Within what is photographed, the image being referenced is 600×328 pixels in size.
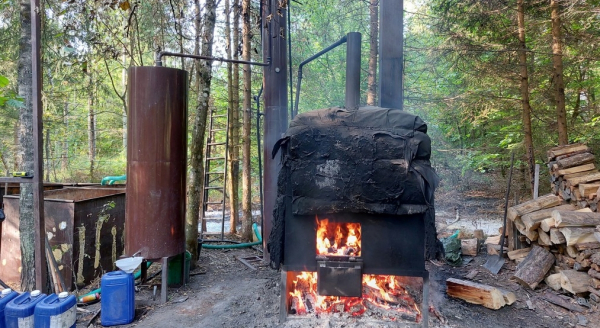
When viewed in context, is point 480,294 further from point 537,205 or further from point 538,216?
point 537,205

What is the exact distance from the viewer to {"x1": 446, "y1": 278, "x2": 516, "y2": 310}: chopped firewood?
11.7 ft

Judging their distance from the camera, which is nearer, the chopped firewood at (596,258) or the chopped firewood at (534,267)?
the chopped firewood at (596,258)

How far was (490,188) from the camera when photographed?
1286cm

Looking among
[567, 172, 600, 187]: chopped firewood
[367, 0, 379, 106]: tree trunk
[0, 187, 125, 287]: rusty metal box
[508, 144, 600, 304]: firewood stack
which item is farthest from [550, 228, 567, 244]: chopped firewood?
[0, 187, 125, 287]: rusty metal box

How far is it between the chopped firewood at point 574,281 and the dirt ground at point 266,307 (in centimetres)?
13

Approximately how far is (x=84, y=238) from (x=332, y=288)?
3.59m

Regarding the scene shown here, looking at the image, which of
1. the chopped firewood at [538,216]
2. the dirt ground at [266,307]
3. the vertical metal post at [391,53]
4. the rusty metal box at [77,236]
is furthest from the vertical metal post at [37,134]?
the chopped firewood at [538,216]

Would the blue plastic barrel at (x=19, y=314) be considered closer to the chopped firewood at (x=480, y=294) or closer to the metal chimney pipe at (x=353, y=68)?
the metal chimney pipe at (x=353, y=68)

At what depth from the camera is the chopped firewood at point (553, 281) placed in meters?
4.13

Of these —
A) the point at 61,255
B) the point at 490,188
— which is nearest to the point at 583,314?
the point at 61,255

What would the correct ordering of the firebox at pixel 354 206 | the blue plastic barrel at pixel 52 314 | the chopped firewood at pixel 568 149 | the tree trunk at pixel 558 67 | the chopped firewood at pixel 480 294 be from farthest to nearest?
the tree trunk at pixel 558 67 → the chopped firewood at pixel 568 149 → the chopped firewood at pixel 480 294 → the firebox at pixel 354 206 → the blue plastic barrel at pixel 52 314

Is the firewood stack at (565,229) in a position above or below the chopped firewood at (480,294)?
above

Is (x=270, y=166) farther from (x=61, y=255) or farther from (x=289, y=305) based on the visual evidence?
(x=61, y=255)

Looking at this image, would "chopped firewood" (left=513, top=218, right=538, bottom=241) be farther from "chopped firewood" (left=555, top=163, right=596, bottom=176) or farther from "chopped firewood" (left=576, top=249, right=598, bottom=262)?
"chopped firewood" (left=555, top=163, right=596, bottom=176)
